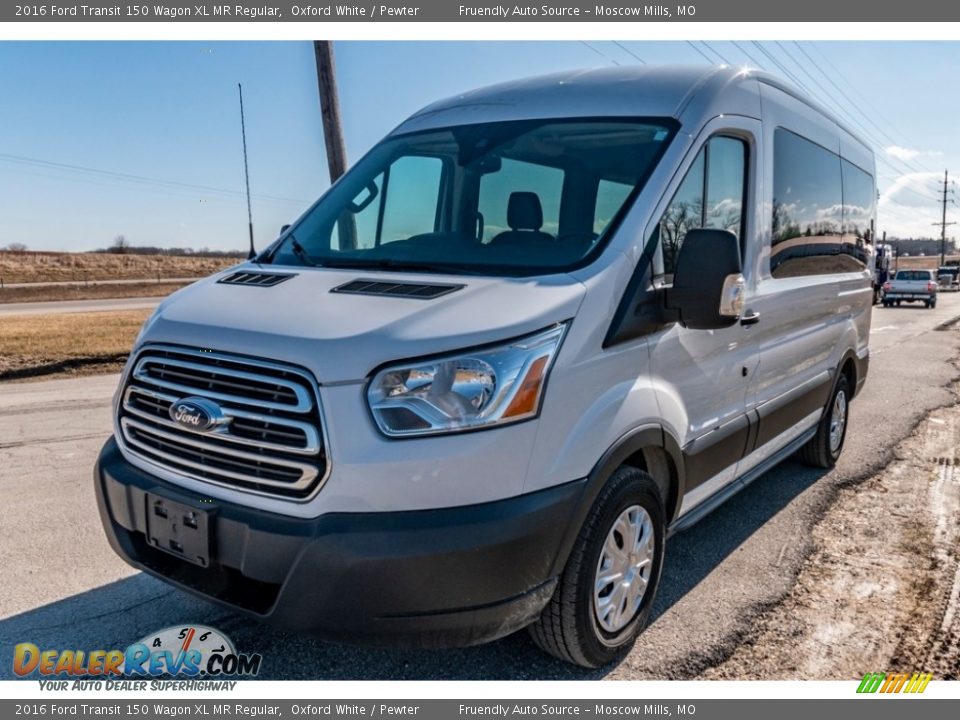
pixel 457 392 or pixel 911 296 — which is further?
pixel 911 296

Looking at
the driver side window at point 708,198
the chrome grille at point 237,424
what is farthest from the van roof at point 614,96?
the chrome grille at point 237,424

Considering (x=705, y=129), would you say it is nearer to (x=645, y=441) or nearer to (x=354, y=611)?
(x=645, y=441)

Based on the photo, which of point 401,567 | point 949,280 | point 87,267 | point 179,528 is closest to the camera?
point 401,567

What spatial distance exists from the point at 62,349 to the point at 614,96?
11.3m

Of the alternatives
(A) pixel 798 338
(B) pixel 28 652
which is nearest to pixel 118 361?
(B) pixel 28 652

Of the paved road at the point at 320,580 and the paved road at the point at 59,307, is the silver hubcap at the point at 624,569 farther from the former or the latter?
the paved road at the point at 59,307

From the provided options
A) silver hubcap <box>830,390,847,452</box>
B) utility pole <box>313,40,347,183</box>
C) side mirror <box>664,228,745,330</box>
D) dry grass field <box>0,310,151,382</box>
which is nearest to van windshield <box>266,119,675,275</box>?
side mirror <box>664,228,745,330</box>

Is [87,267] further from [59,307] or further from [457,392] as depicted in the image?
[457,392]

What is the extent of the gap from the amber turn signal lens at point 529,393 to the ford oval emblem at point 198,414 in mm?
990

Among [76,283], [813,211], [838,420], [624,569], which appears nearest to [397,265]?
[624,569]

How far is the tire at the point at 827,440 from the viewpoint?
5750 millimetres

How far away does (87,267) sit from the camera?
6162cm

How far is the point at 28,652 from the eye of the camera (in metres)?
3.09

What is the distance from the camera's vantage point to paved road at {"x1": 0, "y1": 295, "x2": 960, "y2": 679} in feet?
9.97
